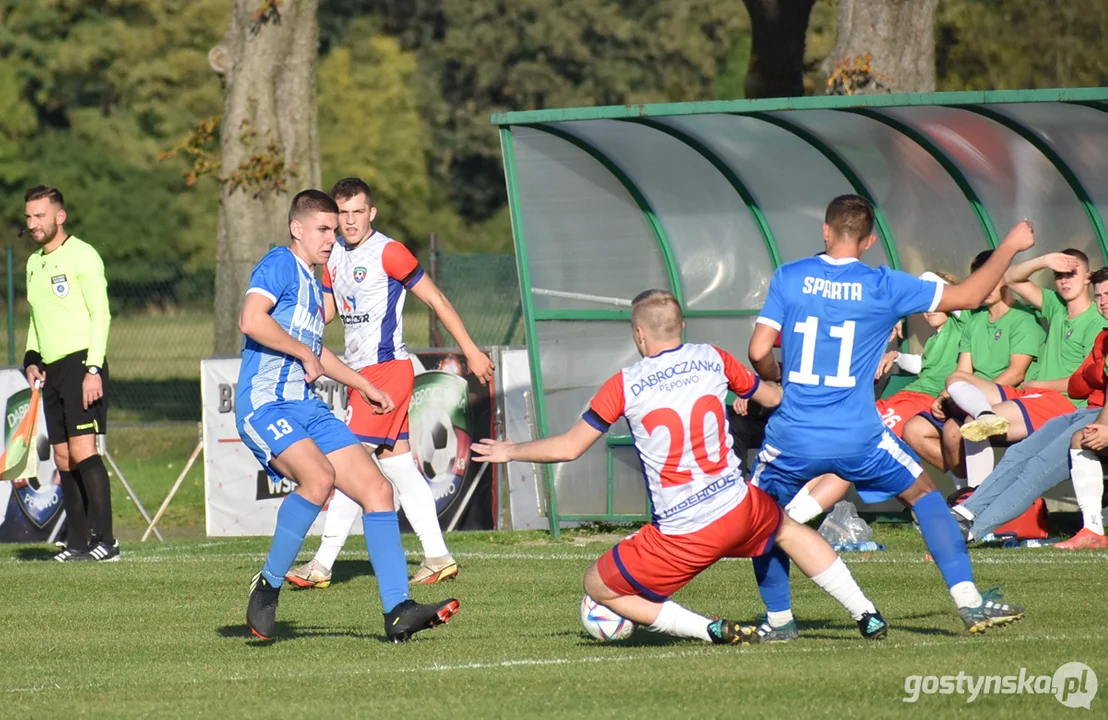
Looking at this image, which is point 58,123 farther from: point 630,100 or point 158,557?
point 158,557

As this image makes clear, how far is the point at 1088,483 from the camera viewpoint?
374 inches

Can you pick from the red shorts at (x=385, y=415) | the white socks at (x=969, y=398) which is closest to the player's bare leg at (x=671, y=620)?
the red shorts at (x=385, y=415)

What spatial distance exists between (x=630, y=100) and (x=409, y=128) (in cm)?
809

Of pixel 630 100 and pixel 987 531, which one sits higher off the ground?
pixel 630 100

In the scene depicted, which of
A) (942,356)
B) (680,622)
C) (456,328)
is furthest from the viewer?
(942,356)

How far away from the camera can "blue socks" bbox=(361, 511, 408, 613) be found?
6.69 meters

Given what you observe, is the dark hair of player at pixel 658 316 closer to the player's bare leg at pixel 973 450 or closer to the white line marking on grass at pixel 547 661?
the white line marking on grass at pixel 547 661

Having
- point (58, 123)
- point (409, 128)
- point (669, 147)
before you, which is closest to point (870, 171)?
point (669, 147)

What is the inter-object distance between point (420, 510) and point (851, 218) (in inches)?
142

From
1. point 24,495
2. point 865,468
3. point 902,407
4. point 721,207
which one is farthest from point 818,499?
point 24,495

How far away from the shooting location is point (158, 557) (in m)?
10.7

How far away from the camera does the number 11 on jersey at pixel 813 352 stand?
21.3ft

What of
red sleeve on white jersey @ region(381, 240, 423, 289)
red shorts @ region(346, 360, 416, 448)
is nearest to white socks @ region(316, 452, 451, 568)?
red shorts @ region(346, 360, 416, 448)

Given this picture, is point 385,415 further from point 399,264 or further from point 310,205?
point 310,205
